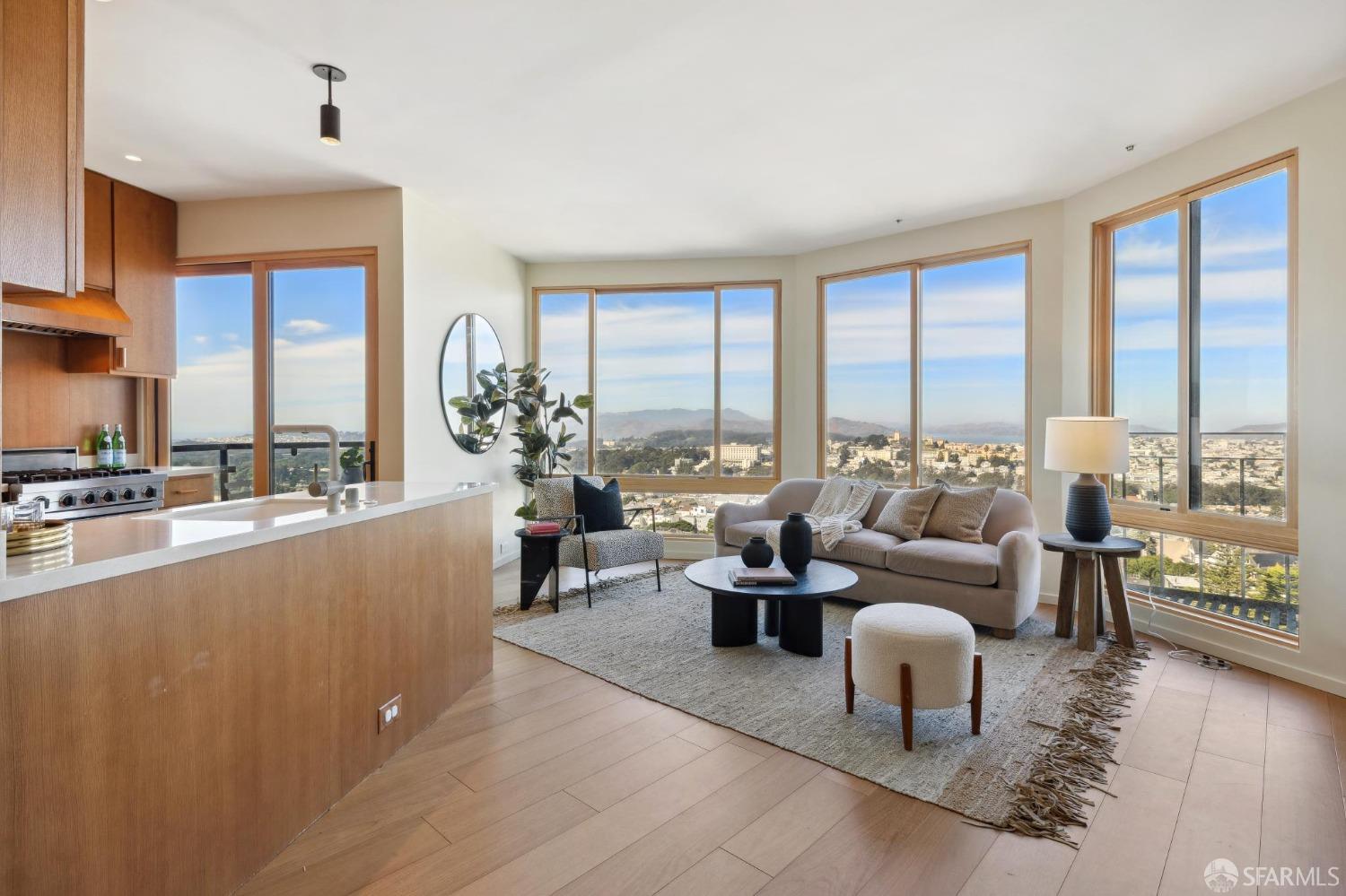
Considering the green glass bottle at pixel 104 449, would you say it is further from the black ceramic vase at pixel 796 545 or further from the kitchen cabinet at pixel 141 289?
the black ceramic vase at pixel 796 545

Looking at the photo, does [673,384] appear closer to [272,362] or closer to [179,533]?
[272,362]

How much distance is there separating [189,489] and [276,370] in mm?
983

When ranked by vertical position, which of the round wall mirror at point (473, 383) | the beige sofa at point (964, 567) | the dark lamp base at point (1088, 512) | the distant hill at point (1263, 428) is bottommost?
the beige sofa at point (964, 567)

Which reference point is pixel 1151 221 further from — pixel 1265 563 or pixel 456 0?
pixel 456 0

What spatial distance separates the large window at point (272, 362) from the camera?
4.57 meters

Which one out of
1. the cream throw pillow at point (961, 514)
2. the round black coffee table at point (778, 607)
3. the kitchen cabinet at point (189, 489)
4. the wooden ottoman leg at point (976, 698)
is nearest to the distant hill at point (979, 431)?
the cream throw pillow at point (961, 514)

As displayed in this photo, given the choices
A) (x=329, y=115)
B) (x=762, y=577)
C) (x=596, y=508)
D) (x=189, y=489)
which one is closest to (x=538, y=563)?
(x=596, y=508)

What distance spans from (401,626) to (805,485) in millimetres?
3707

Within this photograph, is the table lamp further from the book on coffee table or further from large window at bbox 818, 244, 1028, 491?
Answer: the book on coffee table

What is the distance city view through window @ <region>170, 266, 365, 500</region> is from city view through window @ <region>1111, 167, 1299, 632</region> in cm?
518

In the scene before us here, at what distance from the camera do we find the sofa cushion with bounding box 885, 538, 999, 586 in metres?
3.91

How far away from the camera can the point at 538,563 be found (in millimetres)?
4504

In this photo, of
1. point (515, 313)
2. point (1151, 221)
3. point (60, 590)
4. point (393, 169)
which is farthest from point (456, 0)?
point (1151, 221)

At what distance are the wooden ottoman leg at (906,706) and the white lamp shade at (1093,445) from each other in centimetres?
189
